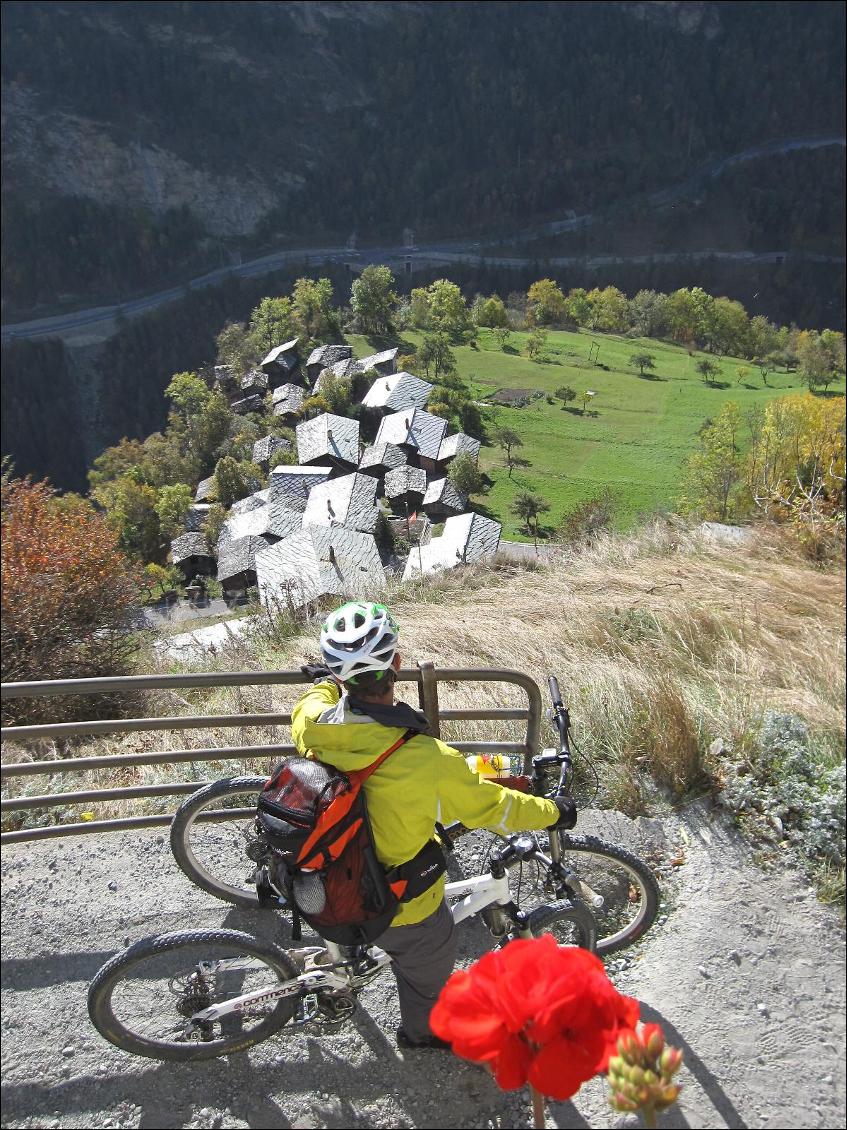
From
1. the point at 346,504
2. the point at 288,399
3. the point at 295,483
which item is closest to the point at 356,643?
the point at 346,504

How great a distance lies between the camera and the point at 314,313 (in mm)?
62719

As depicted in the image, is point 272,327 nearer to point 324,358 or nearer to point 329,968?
point 324,358

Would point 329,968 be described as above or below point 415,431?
above

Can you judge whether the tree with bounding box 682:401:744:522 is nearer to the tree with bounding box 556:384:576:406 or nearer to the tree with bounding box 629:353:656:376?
the tree with bounding box 556:384:576:406

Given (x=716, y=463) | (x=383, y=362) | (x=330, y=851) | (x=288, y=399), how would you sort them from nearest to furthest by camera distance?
(x=330, y=851) → (x=716, y=463) → (x=288, y=399) → (x=383, y=362)

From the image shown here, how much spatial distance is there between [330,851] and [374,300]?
206 feet

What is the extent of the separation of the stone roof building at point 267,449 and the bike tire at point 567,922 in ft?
147

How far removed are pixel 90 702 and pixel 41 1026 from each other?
399 centimetres

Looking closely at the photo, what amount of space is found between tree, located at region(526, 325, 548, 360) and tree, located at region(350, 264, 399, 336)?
1173cm

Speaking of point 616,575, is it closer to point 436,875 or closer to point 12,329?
point 436,875

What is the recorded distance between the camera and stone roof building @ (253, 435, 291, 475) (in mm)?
47250

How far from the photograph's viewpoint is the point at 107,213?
100000 millimetres

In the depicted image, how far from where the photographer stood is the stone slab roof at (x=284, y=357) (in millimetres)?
58281

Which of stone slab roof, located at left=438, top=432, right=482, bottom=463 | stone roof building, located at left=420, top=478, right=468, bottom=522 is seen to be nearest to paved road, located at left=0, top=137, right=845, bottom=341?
stone slab roof, located at left=438, top=432, right=482, bottom=463
